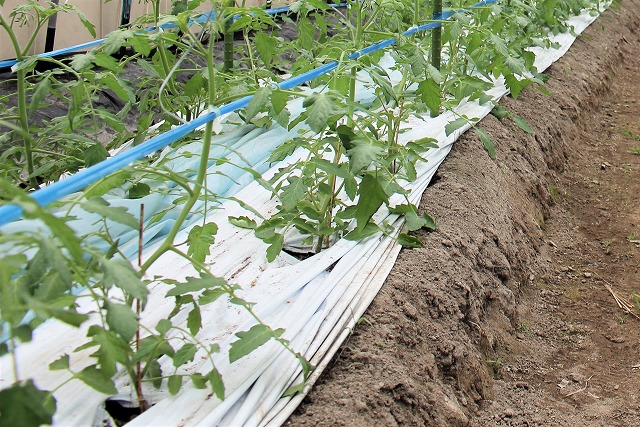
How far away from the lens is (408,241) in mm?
2268

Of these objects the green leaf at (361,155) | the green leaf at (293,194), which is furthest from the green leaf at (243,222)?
the green leaf at (361,155)

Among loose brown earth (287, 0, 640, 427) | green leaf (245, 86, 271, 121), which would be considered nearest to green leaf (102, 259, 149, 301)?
loose brown earth (287, 0, 640, 427)

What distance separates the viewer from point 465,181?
2799 mm

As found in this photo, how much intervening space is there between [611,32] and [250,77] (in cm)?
477

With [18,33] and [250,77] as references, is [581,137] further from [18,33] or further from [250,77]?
[18,33]

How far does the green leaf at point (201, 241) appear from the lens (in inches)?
71.5

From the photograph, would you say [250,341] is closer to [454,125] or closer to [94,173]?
[94,173]

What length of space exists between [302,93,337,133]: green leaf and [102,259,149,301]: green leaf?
61 centimetres

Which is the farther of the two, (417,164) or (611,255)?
(611,255)

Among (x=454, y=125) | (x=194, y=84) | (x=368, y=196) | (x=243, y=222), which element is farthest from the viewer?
(x=454, y=125)

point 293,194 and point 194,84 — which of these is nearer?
point 293,194

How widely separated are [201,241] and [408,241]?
680mm

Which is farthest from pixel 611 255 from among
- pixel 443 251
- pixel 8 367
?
pixel 8 367

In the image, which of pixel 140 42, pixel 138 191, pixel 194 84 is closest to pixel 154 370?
pixel 138 191
